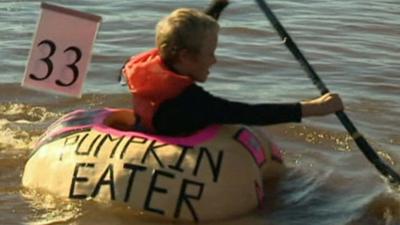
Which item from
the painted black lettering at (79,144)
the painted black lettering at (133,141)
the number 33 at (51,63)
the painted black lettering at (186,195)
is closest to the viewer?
the painted black lettering at (186,195)

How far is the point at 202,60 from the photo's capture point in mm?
5355

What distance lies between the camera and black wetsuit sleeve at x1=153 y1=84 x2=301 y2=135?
17.5ft

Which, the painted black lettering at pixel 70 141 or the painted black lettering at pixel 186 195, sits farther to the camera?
the painted black lettering at pixel 70 141

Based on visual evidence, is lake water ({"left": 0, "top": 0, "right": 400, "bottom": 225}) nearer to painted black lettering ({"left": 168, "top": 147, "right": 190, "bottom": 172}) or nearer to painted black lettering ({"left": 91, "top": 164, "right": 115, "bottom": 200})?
painted black lettering ({"left": 91, "top": 164, "right": 115, "bottom": 200})

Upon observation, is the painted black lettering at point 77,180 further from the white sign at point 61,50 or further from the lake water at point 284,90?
the white sign at point 61,50

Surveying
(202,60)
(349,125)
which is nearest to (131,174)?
(202,60)

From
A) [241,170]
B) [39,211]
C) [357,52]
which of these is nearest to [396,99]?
[357,52]

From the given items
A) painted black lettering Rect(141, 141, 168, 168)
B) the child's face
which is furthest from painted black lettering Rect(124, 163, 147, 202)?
the child's face

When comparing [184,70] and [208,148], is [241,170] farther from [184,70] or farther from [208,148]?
[184,70]

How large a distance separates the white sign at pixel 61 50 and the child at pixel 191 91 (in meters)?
0.37

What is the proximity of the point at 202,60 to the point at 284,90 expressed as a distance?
2614 millimetres

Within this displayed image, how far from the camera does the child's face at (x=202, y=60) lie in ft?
17.5

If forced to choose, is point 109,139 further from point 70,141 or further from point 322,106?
point 322,106

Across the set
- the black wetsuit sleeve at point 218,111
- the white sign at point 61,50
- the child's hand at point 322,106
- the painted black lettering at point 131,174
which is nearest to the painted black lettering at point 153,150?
the painted black lettering at point 131,174
